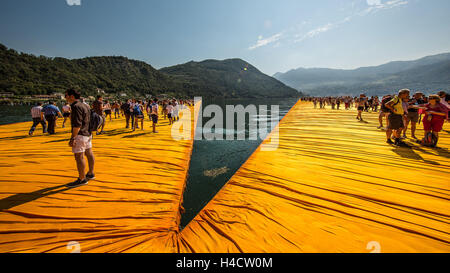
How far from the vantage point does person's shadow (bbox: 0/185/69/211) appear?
2.73m

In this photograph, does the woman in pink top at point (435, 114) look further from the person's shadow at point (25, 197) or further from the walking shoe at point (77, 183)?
the person's shadow at point (25, 197)

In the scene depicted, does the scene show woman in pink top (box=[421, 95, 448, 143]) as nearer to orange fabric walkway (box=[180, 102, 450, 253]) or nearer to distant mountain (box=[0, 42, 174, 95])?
orange fabric walkway (box=[180, 102, 450, 253])

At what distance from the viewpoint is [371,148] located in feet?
17.5

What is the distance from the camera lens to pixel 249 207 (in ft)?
9.20

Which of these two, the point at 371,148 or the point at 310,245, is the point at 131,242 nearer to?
the point at 310,245

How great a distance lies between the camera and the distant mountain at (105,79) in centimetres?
7247

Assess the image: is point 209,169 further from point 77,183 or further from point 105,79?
point 105,79

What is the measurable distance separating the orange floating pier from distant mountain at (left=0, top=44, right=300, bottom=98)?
98.8 metres

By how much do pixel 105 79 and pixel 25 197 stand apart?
5091 inches

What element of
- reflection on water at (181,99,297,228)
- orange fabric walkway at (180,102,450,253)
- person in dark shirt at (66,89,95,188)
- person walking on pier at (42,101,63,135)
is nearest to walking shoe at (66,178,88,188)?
person in dark shirt at (66,89,95,188)

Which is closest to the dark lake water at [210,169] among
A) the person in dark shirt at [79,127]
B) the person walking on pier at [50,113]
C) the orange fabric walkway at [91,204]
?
the orange fabric walkway at [91,204]

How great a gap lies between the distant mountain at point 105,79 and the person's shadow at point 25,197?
98267 mm
